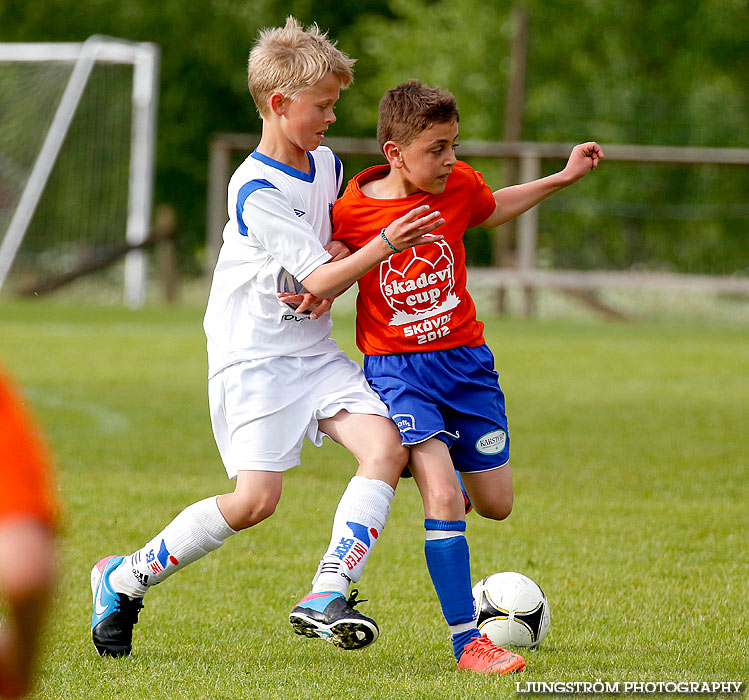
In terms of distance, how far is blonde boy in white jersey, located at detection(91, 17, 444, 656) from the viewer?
12.0 feet

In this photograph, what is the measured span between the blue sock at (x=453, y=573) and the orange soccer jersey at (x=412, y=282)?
54 cm

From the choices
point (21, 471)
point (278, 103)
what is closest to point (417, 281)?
point (278, 103)

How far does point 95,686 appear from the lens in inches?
135

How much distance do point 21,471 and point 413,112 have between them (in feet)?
8.72

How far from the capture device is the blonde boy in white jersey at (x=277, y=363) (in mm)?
3645

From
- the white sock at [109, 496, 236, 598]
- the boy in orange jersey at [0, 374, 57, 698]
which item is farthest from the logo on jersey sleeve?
the boy in orange jersey at [0, 374, 57, 698]

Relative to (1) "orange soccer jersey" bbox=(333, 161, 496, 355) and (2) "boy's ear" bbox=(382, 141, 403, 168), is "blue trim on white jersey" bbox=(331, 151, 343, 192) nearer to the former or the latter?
(1) "orange soccer jersey" bbox=(333, 161, 496, 355)

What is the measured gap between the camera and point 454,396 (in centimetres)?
385

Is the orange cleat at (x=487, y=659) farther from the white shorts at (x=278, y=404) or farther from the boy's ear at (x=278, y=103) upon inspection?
the boy's ear at (x=278, y=103)

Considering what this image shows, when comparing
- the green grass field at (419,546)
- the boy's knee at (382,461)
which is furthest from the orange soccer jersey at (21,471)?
the boy's knee at (382,461)

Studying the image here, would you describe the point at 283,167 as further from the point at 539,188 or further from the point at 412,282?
the point at 539,188

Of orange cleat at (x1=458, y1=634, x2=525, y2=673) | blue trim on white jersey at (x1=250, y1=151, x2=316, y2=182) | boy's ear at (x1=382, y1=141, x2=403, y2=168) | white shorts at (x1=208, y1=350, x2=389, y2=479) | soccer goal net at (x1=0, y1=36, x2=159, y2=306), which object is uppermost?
boy's ear at (x1=382, y1=141, x2=403, y2=168)

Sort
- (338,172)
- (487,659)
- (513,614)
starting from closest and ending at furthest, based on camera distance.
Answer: (487,659) < (513,614) < (338,172)

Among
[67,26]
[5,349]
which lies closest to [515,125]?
[5,349]
